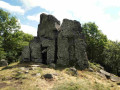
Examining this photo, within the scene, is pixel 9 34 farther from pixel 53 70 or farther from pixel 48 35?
pixel 53 70

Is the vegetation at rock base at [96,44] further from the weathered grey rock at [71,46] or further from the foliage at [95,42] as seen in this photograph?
the weathered grey rock at [71,46]

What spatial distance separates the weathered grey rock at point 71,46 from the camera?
50.2ft

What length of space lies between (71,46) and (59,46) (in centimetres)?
214

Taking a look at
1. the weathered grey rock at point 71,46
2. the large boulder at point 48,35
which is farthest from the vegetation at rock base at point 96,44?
the large boulder at point 48,35

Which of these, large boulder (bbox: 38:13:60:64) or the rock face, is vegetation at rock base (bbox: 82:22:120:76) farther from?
large boulder (bbox: 38:13:60:64)

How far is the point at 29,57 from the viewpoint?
1762cm

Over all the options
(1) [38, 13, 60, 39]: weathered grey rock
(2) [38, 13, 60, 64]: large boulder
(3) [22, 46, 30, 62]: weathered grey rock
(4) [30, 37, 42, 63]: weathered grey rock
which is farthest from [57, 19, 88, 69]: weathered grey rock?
(3) [22, 46, 30, 62]: weathered grey rock

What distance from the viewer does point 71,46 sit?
16156mm

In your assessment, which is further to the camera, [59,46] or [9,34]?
[9,34]

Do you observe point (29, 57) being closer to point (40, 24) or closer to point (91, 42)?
point (40, 24)

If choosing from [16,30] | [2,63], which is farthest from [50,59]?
[16,30]

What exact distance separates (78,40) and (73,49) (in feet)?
5.75

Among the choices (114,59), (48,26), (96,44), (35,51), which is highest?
Answer: (48,26)

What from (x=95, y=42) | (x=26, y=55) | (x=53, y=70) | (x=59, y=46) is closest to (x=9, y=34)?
(x=26, y=55)
